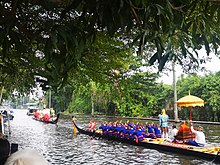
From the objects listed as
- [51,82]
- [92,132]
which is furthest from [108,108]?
[51,82]

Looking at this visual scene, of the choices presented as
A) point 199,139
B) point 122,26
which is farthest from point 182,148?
point 122,26

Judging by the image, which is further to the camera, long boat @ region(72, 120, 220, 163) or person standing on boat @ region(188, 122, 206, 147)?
person standing on boat @ region(188, 122, 206, 147)

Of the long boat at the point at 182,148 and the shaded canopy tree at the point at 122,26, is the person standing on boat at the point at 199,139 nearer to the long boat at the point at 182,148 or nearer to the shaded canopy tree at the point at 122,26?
the long boat at the point at 182,148

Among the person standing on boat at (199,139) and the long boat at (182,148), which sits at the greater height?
the person standing on boat at (199,139)

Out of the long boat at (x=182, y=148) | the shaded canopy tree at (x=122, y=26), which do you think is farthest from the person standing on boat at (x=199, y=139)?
the shaded canopy tree at (x=122, y=26)

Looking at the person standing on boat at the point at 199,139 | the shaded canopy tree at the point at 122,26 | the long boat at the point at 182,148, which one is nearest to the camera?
the shaded canopy tree at the point at 122,26

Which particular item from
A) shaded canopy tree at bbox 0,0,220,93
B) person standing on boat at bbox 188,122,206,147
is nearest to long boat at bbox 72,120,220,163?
person standing on boat at bbox 188,122,206,147

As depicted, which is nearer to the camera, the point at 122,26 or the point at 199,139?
the point at 122,26

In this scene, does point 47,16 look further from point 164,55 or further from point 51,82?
point 164,55

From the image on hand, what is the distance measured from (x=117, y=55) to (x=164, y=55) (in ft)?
9.70

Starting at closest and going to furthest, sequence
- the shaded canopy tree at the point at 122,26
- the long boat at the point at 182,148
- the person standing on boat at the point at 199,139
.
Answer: the shaded canopy tree at the point at 122,26 < the long boat at the point at 182,148 < the person standing on boat at the point at 199,139

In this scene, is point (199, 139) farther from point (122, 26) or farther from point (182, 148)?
point (122, 26)

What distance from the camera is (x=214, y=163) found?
10555mm

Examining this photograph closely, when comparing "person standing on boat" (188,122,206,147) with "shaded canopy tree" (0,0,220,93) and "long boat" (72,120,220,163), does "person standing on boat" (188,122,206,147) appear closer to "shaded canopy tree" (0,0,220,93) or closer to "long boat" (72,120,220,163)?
"long boat" (72,120,220,163)
